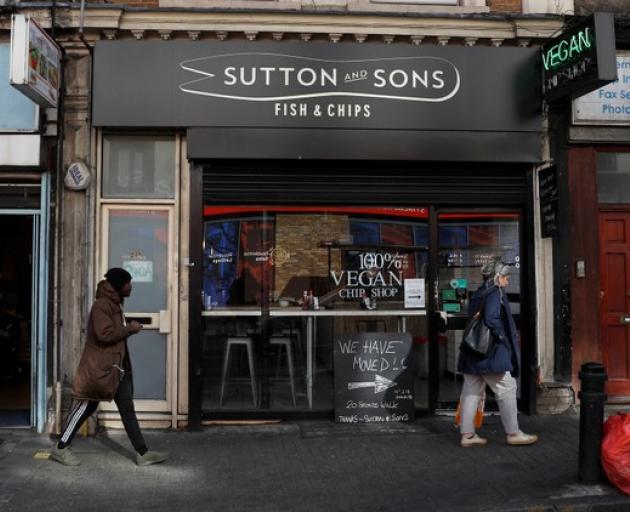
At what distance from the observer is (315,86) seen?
6.83m

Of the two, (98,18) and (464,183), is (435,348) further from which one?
(98,18)

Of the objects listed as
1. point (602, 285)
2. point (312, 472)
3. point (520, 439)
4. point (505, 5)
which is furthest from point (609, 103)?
point (312, 472)

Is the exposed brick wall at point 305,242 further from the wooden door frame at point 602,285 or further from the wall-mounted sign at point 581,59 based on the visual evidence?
the wooden door frame at point 602,285

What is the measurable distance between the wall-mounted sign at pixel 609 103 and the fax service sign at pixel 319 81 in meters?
1.49

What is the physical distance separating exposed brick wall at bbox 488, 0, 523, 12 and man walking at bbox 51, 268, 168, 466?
499 centimetres

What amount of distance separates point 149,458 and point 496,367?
10.5 feet

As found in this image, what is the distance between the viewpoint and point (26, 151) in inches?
258

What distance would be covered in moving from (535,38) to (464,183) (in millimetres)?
1771

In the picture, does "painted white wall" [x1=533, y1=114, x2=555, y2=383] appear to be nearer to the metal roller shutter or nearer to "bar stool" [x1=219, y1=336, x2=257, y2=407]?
the metal roller shutter

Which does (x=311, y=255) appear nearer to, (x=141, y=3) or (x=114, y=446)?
(x=114, y=446)

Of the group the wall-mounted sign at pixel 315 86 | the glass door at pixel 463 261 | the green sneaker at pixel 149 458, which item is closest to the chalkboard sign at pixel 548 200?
the glass door at pixel 463 261

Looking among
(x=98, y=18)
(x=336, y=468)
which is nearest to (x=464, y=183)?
(x=336, y=468)

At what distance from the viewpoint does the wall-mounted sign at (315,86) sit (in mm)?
6688

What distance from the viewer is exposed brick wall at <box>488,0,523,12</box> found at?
23.6 feet
